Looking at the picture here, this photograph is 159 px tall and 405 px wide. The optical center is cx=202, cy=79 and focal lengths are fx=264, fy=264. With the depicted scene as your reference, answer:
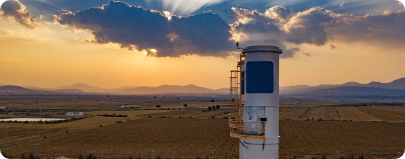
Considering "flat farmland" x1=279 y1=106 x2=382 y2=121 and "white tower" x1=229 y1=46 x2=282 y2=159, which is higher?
"white tower" x1=229 y1=46 x2=282 y2=159

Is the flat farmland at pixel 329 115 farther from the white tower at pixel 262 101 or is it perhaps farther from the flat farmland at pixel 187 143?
the white tower at pixel 262 101

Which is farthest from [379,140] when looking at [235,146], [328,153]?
[235,146]

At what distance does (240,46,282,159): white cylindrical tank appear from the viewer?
10.9 m

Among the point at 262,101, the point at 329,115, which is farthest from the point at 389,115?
the point at 262,101

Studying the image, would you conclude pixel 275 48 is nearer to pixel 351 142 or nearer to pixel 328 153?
pixel 328 153

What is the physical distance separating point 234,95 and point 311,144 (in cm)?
3256

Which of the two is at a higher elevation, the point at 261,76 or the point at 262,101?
the point at 261,76

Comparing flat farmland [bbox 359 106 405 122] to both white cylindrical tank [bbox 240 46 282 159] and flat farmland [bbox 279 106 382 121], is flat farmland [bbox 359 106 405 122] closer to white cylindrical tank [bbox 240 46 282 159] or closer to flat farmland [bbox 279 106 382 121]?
flat farmland [bbox 279 106 382 121]

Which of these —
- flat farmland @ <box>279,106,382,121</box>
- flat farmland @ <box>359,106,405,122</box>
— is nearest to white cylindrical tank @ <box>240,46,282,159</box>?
flat farmland @ <box>279,106,382,121</box>

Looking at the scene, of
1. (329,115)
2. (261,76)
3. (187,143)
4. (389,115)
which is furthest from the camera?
(389,115)

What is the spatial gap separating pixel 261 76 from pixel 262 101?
104 cm

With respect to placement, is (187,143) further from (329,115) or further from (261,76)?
(329,115)

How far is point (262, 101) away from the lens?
35.9ft

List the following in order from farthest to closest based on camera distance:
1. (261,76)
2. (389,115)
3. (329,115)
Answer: (389,115) → (329,115) → (261,76)
